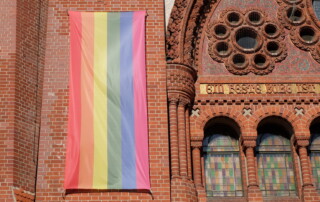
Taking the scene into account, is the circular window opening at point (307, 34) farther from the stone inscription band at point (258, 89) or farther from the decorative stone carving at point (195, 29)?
the decorative stone carving at point (195, 29)

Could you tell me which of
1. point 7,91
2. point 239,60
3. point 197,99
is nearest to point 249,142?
point 197,99

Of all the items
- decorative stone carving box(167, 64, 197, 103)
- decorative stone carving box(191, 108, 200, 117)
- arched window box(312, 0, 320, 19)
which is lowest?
decorative stone carving box(191, 108, 200, 117)

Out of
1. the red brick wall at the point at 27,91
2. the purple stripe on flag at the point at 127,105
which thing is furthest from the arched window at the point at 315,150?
the red brick wall at the point at 27,91

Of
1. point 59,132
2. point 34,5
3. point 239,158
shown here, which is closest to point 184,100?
point 239,158

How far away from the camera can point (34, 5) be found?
16359 mm

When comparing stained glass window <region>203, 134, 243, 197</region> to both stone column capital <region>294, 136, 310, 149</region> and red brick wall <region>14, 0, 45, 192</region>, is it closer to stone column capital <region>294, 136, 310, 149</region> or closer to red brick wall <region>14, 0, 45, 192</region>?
stone column capital <region>294, 136, 310, 149</region>

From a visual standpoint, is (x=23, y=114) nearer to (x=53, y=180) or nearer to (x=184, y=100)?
(x=53, y=180)

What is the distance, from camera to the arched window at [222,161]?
54.9 ft

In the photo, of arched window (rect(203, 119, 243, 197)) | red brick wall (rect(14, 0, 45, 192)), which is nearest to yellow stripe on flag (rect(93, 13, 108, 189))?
red brick wall (rect(14, 0, 45, 192))

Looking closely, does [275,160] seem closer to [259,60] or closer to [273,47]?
[259,60]

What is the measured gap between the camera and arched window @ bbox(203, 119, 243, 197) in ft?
54.9

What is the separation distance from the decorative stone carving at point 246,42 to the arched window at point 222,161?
1.63 metres

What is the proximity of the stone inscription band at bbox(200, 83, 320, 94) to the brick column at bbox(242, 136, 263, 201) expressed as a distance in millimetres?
1298

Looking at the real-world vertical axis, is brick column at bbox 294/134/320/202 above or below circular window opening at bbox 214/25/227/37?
below
